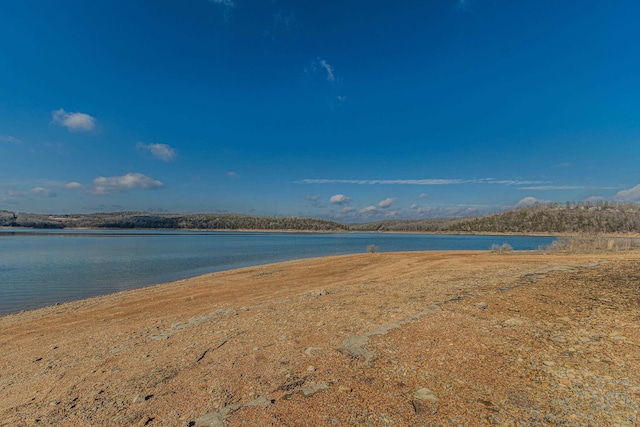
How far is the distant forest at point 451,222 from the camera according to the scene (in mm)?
93769

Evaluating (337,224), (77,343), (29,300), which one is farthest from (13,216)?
(77,343)

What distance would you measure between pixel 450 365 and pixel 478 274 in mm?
7873

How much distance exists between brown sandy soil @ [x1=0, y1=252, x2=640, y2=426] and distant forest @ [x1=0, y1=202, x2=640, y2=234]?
70906 mm

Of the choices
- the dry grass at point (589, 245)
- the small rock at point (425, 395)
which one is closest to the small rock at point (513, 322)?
the small rock at point (425, 395)

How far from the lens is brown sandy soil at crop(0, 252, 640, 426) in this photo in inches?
121

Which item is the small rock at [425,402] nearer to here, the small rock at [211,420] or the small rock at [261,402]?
the small rock at [261,402]

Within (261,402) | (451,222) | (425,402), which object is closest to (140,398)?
(261,402)

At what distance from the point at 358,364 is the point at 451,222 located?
484 ft

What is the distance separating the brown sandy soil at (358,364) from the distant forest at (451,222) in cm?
7091

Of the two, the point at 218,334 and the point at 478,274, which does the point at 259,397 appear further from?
the point at 478,274

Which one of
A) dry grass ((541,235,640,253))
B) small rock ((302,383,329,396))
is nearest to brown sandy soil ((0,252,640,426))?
small rock ((302,383,329,396))

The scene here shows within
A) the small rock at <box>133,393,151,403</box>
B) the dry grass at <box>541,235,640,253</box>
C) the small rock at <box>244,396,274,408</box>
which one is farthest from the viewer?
the dry grass at <box>541,235,640,253</box>

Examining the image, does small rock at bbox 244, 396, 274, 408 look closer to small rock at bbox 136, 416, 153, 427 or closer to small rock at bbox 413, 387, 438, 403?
small rock at bbox 136, 416, 153, 427

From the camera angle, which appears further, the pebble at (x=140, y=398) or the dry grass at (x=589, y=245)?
the dry grass at (x=589, y=245)
